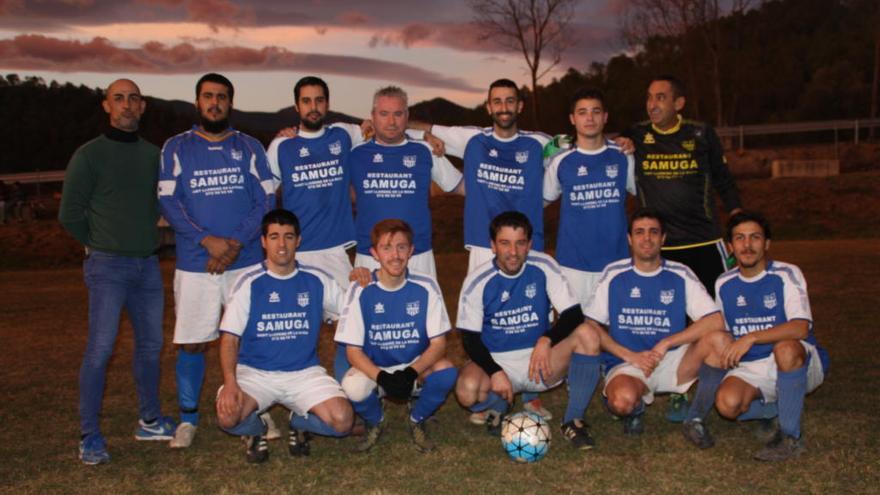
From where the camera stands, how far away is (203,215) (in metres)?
6.02

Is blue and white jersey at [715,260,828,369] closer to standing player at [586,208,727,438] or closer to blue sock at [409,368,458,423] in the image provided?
standing player at [586,208,727,438]

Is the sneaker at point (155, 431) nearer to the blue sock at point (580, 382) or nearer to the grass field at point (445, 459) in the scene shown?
the grass field at point (445, 459)

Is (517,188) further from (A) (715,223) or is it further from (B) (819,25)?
(B) (819,25)

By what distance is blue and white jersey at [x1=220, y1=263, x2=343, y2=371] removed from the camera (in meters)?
5.64

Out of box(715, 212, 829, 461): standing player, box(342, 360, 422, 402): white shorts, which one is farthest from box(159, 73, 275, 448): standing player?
box(715, 212, 829, 461): standing player

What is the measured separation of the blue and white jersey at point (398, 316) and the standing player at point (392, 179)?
2.90 ft

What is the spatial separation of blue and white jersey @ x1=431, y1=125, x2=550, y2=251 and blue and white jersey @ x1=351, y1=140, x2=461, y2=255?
36 centimetres

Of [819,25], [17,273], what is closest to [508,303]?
[17,273]

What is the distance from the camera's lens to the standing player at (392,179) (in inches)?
261

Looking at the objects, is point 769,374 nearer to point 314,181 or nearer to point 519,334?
point 519,334

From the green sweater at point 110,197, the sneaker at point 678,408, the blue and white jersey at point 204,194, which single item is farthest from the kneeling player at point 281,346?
the sneaker at point 678,408

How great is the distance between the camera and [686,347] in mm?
6004

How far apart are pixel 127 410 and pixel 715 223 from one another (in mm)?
5137

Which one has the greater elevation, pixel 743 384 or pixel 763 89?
pixel 763 89
